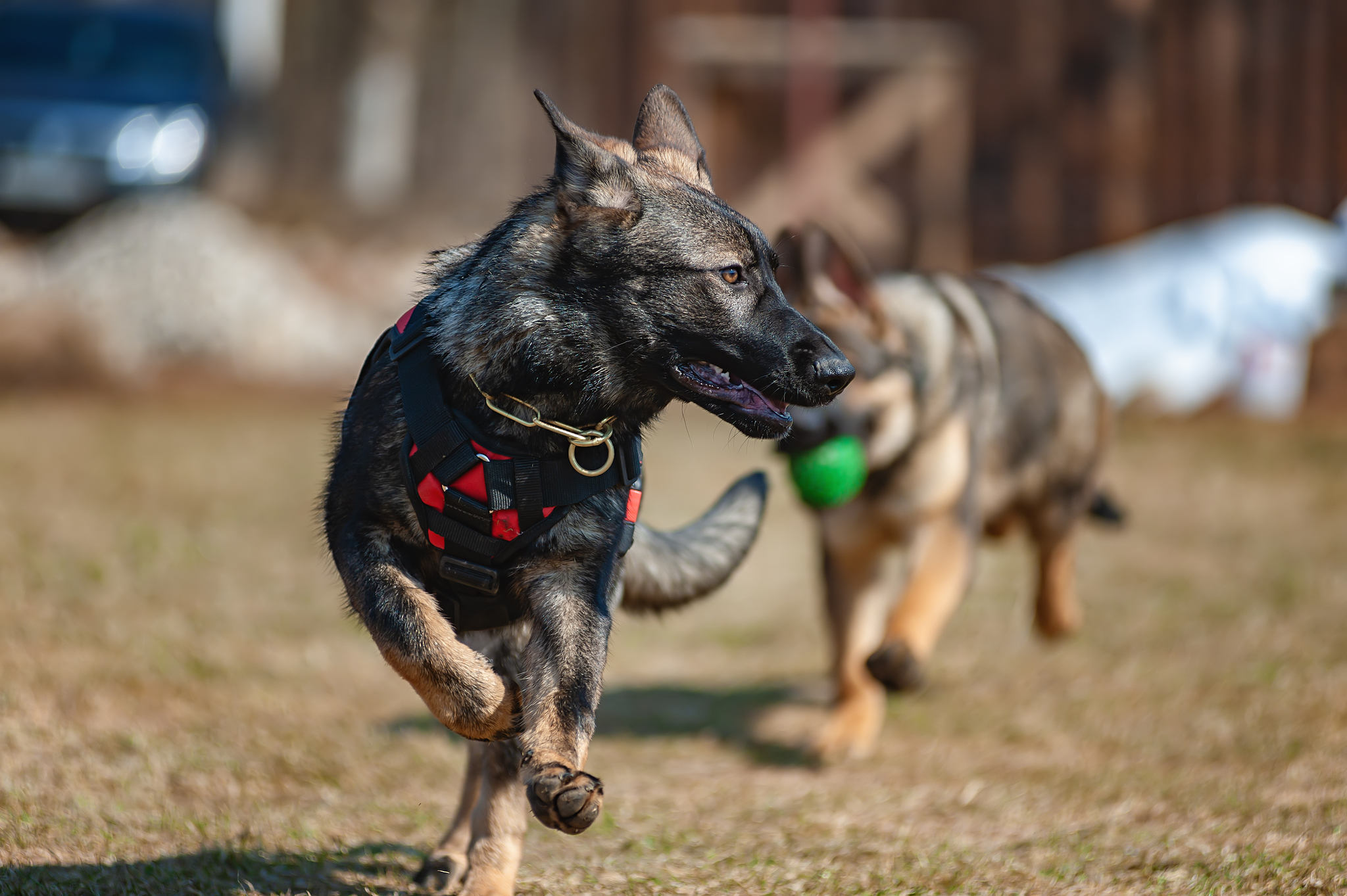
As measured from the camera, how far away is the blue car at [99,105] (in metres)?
12.5

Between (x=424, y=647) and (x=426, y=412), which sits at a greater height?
(x=426, y=412)

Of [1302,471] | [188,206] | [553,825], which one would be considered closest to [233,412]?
[188,206]

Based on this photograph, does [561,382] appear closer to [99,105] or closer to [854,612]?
[854,612]

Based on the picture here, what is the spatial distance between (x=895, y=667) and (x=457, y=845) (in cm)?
166

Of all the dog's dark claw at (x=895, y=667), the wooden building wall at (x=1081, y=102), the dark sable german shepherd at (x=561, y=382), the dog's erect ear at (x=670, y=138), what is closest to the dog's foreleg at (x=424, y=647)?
the dark sable german shepherd at (x=561, y=382)

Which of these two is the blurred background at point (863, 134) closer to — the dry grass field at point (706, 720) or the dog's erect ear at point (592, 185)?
the dry grass field at point (706, 720)

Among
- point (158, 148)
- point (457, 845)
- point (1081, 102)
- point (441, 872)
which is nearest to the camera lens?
point (441, 872)

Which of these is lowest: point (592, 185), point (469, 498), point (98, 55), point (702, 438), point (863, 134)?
point (702, 438)

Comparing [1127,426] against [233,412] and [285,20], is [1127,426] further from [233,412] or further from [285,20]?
[285,20]

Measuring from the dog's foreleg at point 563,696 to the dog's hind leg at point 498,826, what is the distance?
15.0 inches

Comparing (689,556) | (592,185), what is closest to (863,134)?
(689,556)

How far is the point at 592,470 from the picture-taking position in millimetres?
2869

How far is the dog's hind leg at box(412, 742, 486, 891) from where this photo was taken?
10.7 feet

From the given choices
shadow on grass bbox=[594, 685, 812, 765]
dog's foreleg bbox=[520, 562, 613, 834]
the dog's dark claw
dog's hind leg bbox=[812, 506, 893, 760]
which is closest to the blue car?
shadow on grass bbox=[594, 685, 812, 765]
